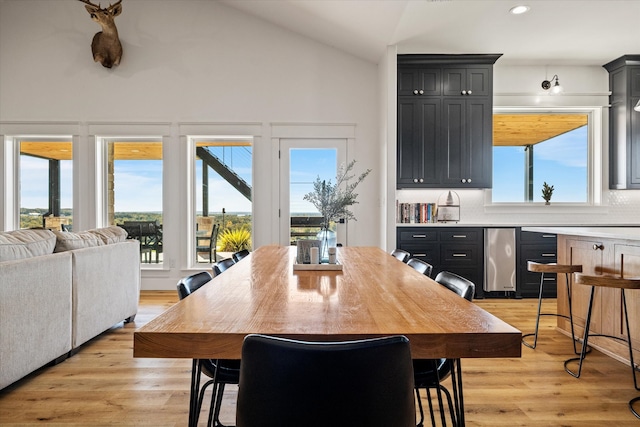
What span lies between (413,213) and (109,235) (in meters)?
3.35

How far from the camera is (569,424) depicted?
1.91m

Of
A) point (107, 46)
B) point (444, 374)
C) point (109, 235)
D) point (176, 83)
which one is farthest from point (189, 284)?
point (107, 46)

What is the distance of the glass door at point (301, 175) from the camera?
5.24 m

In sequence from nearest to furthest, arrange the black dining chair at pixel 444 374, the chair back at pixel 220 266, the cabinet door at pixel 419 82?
1. the black dining chair at pixel 444 374
2. the chair back at pixel 220 266
3. the cabinet door at pixel 419 82

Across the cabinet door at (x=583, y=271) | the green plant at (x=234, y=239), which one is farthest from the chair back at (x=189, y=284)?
the green plant at (x=234, y=239)

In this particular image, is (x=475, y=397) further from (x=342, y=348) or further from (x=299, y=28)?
(x=299, y=28)

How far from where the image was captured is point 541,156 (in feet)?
17.4

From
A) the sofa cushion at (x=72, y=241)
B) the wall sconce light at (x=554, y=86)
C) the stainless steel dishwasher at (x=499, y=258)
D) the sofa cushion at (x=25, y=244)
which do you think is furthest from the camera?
the wall sconce light at (x=554, y=86)

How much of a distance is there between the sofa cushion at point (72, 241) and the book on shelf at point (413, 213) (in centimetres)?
328

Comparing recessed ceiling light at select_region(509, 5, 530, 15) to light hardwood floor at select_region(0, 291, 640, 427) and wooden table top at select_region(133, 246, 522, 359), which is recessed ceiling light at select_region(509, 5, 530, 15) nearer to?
light hardwood floor at select_region(0, 291, 640, 427)

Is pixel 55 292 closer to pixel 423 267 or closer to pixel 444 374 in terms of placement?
pixel 423 267

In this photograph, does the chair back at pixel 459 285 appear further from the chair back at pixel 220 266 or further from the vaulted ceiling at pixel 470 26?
the vaulted ceiling at pixel 470 26

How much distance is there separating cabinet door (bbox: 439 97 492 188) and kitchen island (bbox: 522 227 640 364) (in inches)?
63.4

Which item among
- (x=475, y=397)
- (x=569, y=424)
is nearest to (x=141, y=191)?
(x=475, y=397)
